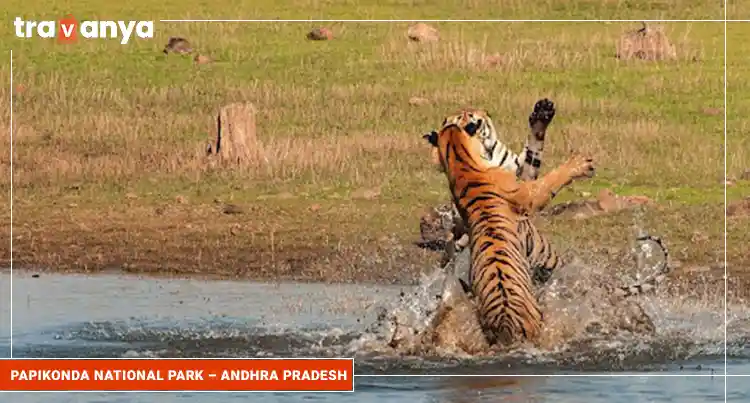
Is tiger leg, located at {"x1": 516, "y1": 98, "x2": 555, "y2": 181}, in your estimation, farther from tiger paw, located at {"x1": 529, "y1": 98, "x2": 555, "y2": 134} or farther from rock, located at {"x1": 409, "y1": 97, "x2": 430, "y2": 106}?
rock, located at {"x1": 409, "y1": 97, "x2": 430, "y2": 106}

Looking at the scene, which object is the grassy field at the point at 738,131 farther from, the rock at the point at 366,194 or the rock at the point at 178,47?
the rock at the point at 178,47

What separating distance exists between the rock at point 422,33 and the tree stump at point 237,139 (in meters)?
6.97

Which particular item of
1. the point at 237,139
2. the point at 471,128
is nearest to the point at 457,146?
the point at 471,128

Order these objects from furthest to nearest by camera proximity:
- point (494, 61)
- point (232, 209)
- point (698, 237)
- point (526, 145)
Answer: point (494, 61) < point (232, 209) < point (698, 237) < point (526, 145)

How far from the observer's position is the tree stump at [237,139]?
20.1 metres

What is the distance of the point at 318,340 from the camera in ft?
44.3

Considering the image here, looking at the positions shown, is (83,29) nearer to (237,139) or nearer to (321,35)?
(321,35)

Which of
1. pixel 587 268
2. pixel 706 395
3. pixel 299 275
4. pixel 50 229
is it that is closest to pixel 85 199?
pixel 50 229

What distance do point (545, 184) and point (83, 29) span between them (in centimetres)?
1676

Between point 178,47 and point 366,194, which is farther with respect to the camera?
point 178,47

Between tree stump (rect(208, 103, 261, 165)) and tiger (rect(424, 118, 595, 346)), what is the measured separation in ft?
26.6

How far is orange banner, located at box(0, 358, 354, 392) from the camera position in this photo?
1216 centimetres

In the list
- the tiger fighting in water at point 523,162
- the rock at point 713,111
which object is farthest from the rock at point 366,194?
the tiger fighting in water at point 523,162

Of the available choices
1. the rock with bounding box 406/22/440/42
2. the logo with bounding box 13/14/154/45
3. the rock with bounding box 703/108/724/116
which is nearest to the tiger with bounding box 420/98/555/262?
the rock with bounding box 703/108/724/116
